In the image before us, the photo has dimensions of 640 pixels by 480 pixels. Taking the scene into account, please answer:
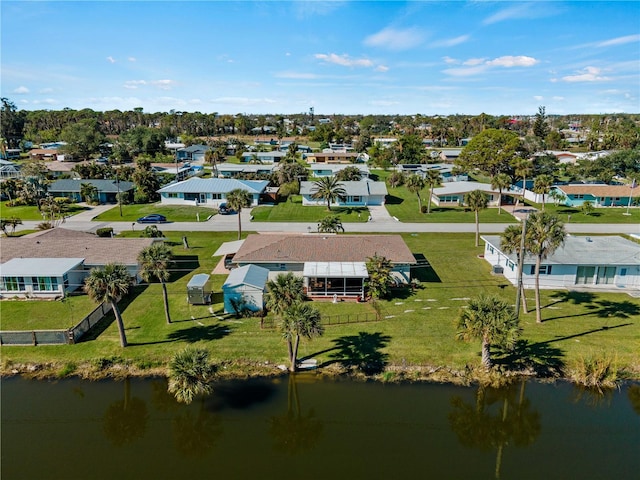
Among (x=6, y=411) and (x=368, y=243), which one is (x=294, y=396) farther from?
(x=368, y=243)

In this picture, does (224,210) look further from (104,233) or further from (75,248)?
(75,248)

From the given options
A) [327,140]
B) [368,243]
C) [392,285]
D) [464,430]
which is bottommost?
[464,430]

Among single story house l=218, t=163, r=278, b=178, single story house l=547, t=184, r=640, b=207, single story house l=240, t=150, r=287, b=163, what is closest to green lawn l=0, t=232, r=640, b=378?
single story house l=547, t=184, r=640, b=207

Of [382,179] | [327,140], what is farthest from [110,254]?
[327,140]

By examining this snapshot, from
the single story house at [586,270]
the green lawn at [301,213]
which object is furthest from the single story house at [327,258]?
the green lawn at [301,213]

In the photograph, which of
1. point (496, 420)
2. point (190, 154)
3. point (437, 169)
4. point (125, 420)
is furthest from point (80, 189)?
point (496, 420)

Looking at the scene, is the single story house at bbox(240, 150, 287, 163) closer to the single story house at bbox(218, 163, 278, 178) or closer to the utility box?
the single story house at bbox(218, 163, 278, 178)
